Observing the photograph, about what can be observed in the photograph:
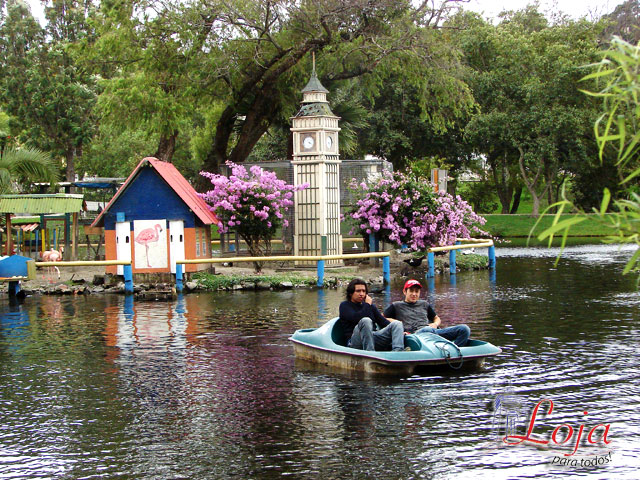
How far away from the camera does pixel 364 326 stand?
12.4 m

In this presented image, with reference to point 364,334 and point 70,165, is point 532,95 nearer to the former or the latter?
point 70,165

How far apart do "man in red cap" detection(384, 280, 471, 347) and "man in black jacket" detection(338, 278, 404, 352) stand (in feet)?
1.04

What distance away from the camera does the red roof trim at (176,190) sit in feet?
80.2

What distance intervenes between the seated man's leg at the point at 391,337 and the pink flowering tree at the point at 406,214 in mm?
14806

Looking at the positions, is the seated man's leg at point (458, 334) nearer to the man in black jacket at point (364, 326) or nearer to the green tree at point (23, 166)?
the man in black jacket at point (364, 326)

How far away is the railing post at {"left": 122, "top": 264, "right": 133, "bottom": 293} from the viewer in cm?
2322

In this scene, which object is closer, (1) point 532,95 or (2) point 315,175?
(2) point 315,175

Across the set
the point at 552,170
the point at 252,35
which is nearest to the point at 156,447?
the point at 252,35

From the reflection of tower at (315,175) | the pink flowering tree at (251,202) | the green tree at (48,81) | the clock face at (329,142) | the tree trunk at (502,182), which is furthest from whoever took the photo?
the tree trunk at (502,182)

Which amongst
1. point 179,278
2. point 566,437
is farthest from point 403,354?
point 179,278

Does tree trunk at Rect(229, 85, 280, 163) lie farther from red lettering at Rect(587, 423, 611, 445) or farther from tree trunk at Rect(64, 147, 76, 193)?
red lettering at Rect(587, 423, 611, 445)

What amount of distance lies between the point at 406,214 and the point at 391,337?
15.7m

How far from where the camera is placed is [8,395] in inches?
460

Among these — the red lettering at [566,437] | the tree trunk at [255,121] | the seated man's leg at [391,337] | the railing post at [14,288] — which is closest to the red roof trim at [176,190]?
the railing post at [14,288]
